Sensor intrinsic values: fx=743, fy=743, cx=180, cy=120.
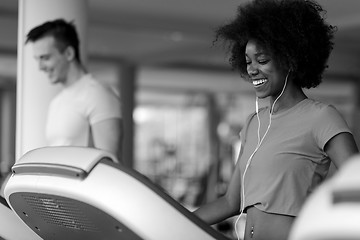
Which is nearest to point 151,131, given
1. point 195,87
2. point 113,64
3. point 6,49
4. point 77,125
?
point 195,87

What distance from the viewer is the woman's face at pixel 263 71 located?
6.39 feet

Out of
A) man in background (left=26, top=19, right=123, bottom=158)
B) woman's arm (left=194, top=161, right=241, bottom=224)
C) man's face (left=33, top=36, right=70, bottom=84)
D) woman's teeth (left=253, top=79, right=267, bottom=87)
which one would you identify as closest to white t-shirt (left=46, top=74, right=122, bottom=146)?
man in background (left=26, top=19, right=123, bottom=158)

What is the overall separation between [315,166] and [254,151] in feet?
0.59

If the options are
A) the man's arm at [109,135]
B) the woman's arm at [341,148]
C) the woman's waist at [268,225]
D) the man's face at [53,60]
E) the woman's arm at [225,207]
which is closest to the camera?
the woman's arm at [341,148]

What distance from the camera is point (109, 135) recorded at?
2.75 m

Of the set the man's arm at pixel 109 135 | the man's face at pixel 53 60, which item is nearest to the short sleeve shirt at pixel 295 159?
the man's arm at pixel 109 135

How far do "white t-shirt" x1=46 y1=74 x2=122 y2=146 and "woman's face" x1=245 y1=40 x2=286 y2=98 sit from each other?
94 cm

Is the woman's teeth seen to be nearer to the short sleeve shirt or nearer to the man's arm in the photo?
the short sleeve shirt

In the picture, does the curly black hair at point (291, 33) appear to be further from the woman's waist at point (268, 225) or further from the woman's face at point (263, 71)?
the woman's waist at point (268, 225)

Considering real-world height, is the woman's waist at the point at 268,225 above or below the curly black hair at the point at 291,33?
below

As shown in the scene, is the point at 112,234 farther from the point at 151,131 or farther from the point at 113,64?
the point at 151,131

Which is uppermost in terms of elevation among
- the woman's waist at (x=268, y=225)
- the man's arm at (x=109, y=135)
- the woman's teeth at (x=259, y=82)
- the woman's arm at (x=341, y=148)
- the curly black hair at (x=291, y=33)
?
the curly black hair at (x=291, y=33)

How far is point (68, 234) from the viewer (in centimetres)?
166

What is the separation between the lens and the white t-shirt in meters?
2.80
